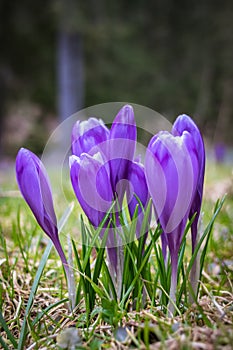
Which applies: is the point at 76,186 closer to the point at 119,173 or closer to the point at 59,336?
the point at 119,173

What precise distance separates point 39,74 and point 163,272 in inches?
471

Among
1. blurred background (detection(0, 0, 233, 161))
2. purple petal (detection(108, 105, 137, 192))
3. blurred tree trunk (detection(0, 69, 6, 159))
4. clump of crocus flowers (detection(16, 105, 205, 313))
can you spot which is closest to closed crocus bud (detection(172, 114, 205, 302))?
clump of crocus flowers (detection(16, 105, 205, 313))

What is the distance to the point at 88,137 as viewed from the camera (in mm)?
875

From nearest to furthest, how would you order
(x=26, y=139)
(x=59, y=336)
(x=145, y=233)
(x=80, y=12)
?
(x=59, y=336) < (x=145, y=233) < (x=80, y=12) < (x=26, y=139)

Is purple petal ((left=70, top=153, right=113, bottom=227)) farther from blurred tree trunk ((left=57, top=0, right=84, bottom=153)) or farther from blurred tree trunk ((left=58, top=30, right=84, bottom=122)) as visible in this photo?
blurred tree trunk ((left=58, top=30, right=84, bottom=122))

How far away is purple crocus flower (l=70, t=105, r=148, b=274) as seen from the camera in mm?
810

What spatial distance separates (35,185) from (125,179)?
0.59ft

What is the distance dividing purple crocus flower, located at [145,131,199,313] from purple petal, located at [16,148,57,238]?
211 millimetres

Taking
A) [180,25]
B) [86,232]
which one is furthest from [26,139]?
[86,232]

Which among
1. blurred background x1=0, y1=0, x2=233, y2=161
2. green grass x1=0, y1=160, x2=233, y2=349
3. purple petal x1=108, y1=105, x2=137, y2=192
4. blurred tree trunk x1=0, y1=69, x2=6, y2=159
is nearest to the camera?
green grass x1=0, y1=160, x2=233, y2=349

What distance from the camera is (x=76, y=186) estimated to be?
0.83 meters

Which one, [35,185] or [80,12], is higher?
[80,12]

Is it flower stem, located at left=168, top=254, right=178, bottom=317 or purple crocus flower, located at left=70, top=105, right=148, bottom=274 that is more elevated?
purple crocus flower, located at left=70, top=105, right=148, bottom=274

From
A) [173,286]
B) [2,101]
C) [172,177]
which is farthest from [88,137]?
[2,101]
